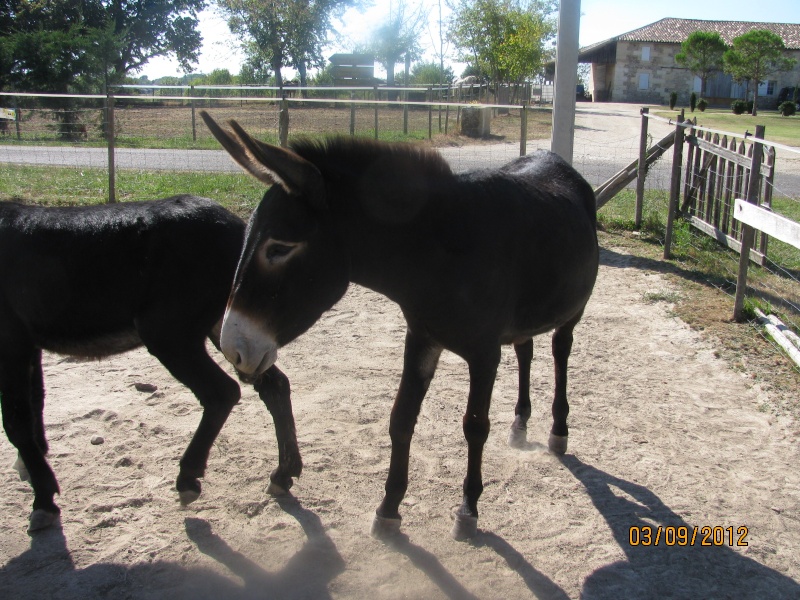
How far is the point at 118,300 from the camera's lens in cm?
332

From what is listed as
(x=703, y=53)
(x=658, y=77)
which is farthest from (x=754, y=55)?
(x=658, y=77)

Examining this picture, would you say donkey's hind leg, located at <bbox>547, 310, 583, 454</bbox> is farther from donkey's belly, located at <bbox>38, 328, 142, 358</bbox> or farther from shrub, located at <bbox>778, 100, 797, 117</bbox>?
shrub, located at <bbox>778, 100, 797, 117</bbox>

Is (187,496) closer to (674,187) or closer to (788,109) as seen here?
(674,187)

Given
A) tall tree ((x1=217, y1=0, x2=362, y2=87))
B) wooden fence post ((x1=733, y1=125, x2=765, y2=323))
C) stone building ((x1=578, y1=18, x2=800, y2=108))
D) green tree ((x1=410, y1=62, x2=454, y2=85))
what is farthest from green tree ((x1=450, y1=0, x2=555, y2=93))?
wooden fence post ((x1=733, y1=125, x2=765, y2=323))

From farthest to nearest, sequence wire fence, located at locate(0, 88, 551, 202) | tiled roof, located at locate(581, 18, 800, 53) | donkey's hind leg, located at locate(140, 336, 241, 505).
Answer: tiled roof, located at locate(581, 18, 800, 53)
wire fence, located at locate(0, 88, 551, 202)
donkey's hind leg, located at locate(140, 336, 241, 505)

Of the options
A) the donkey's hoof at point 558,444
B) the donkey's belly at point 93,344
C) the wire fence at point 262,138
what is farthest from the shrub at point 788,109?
the donkey's belly at point 93,344

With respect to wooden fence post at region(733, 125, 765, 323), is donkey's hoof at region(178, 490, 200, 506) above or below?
below

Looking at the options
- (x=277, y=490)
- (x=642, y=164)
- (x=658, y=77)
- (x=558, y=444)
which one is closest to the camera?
(x=277, y=490)

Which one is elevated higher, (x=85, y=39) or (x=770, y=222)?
(x=85, y=39)

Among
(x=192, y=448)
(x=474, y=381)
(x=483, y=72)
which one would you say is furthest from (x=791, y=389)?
(x=483, y=72)

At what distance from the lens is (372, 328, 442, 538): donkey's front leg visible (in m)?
3.25

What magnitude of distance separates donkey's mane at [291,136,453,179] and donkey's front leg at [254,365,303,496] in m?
1.29

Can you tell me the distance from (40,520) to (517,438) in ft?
8.77

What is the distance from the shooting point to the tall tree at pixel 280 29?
40.8 metres
